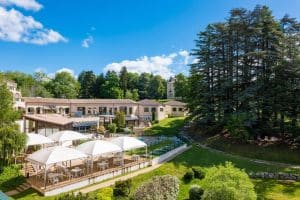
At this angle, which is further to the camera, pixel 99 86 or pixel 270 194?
pixel 99 86

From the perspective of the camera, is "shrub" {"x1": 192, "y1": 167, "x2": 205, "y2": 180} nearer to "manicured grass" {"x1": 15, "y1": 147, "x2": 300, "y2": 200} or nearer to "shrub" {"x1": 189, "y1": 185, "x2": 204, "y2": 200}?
"manicured grass" {"x1": 15, "y1": 147, "x2": 300, "y2": 200}

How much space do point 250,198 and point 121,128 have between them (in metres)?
Result: 32.0

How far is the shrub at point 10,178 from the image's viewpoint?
19688 mm

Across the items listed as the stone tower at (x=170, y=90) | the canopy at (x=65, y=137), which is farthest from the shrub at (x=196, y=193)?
the stone tower at (x=170, y=90)

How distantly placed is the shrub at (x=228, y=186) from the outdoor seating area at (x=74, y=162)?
9.41 metres

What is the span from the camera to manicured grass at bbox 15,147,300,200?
20125 millimetres

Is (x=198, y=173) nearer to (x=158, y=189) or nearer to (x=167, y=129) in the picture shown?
(x=158, y=189)

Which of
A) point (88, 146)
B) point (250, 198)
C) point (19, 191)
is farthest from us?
point (88, 146)

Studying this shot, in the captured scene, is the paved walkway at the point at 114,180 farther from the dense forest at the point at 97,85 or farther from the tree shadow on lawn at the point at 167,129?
the dense forest at the point at 97,85

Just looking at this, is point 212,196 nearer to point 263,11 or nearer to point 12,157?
point 12,157

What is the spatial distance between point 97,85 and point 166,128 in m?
41.4

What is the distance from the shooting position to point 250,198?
14.5m

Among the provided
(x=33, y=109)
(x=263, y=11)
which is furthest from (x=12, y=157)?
(x=263, y=11)

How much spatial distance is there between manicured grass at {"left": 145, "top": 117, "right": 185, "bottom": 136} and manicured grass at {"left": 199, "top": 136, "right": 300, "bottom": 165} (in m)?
12.0
